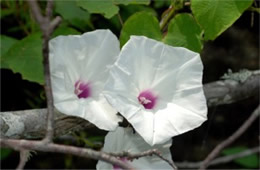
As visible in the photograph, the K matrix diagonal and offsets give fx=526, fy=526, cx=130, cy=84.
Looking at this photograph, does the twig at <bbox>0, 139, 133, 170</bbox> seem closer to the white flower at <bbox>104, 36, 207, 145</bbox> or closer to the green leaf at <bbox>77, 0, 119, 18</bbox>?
the white flower at <bbox>104, 36, 207, 145</bbox>

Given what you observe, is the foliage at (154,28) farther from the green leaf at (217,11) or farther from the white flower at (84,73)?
the white flower at (84,73)

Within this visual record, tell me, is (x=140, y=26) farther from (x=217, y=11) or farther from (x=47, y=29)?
(x=47, y=29)

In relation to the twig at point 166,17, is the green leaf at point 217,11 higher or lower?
higher

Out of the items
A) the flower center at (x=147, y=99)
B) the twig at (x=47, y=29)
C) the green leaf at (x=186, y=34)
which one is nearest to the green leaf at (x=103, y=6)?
the green leaf at (x=186, y=34)

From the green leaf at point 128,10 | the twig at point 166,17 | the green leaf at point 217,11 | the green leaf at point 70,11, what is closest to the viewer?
the green leaf at point 217,11

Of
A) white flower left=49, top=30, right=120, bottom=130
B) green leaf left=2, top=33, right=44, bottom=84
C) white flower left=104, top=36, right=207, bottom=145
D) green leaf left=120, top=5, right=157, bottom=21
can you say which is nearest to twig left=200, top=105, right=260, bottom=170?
white flower left=104, top=36, right=207, bottom=145
